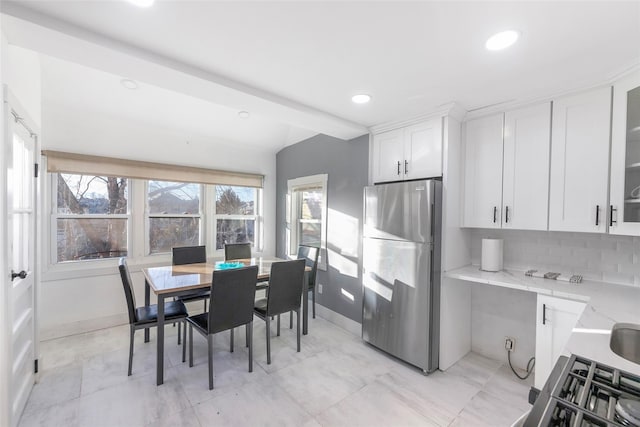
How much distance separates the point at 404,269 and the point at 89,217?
11.6ft

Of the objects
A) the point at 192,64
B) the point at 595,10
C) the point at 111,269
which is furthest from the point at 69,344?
the point at 595,10

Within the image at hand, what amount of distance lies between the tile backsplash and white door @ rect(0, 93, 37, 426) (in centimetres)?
359

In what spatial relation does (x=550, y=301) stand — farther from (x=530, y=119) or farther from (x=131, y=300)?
(x=131, y=300)

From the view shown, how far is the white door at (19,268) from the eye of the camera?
1.58 m

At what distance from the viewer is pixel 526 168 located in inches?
87.5

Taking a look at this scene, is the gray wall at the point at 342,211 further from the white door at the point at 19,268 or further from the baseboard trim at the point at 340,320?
the white door at the point at 19,268

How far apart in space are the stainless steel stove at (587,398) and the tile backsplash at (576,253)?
1710 millimetres

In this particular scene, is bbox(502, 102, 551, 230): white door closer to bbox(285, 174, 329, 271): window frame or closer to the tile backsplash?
the tile backsplash

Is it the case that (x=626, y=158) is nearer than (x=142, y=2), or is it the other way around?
(x=142, y=2)

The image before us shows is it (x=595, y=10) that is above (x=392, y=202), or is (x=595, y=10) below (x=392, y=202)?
above

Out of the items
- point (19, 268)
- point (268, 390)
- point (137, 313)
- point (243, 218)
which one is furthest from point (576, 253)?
point (19, 268)

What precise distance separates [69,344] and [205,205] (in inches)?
82.2

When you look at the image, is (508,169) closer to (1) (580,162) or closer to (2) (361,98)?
(1) (580,162)

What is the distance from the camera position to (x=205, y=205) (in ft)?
13.1
